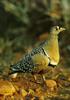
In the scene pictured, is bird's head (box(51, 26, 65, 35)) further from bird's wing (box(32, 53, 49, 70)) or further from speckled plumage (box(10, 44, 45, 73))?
bird's wing (box(32, 53, 49, 70))

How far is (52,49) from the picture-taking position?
7398mm

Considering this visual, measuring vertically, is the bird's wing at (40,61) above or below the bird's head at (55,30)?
below

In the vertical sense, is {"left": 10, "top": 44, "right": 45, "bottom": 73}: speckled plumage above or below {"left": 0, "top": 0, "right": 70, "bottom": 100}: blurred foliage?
below

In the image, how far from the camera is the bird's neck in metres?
7.30

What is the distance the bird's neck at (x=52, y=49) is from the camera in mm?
7305

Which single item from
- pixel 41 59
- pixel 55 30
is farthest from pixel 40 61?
pixel 55 30

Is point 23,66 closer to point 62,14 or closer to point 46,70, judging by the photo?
point 46,70

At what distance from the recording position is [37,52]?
741 centimetres

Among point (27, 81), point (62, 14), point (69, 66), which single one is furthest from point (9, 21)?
point (27, 81)

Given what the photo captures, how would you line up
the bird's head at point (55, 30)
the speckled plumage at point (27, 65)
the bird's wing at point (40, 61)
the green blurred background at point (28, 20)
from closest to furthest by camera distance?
the bird's wing at point (40, 61), the speckled plumage at point (27, 65), the bird's head at point (55, 30), the green blurred background at point (28, 20)

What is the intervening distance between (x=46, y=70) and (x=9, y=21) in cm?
671

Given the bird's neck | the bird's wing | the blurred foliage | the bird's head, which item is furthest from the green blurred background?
the bird's wing

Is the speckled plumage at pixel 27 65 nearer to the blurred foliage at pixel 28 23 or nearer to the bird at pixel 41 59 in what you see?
the bird at pixel 41 59

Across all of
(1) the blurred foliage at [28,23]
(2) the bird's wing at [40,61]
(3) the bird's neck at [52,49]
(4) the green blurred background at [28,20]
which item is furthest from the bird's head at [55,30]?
(4) the green blurred background at [28,20]
